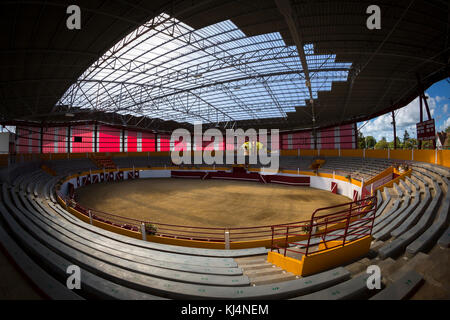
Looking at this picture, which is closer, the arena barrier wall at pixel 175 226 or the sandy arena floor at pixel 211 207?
the arena barrier wall at pixel 175 226


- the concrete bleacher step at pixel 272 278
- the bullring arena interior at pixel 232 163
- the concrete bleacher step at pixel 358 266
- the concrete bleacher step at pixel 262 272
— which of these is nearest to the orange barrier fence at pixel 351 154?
the bullring arena interior at pixel 232 163

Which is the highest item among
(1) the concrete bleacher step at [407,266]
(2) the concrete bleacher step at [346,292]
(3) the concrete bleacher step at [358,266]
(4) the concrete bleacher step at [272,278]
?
(1) the concrete bleacher step at [407,266]

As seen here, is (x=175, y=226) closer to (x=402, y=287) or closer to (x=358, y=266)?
(x=358, y=266)

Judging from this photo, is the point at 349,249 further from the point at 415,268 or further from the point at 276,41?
the point at 276,41

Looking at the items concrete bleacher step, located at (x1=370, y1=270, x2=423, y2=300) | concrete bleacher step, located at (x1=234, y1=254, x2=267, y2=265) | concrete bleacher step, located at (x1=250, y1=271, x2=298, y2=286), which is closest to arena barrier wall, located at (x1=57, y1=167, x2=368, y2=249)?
concrete bleacher step, located at (x1=234, y1=254, x2=267, y2=265)

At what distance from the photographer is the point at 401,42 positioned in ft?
42.8

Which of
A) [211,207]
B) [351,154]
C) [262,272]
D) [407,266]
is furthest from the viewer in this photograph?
[351,154]

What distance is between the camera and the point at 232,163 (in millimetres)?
37062

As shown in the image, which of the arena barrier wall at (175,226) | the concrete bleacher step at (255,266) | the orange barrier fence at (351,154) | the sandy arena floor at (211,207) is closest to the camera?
the concrete bleacher step at (255,266)

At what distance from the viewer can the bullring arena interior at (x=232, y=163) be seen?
3848 millimetres

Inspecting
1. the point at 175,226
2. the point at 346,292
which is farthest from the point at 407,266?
the point at 175,226

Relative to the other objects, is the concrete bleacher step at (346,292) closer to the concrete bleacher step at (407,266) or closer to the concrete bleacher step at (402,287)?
the concrete bleacher step at (402,287)

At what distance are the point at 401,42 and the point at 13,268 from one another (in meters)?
21.4

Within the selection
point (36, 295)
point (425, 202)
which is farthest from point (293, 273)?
point (425, 202)
